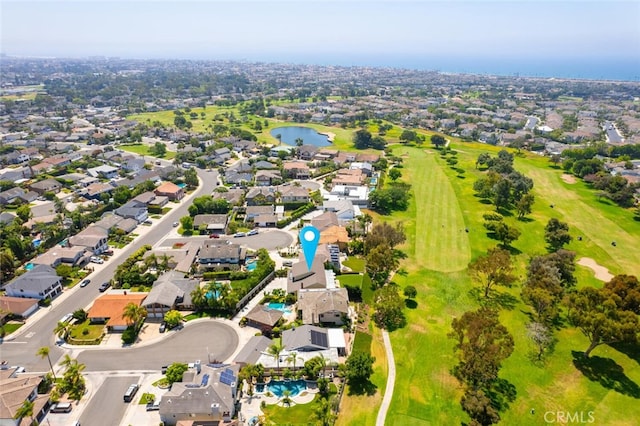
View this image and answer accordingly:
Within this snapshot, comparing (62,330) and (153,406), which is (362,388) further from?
(62,330)

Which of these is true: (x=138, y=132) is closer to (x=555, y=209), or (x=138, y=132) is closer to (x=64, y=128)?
(x=64, y=128)

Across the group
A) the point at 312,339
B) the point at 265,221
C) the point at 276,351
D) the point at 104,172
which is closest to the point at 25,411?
the point at 276,351

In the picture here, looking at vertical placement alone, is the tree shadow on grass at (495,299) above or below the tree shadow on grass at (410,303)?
above

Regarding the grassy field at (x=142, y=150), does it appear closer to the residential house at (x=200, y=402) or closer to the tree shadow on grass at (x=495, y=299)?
the residential house at (x=200, y=402)

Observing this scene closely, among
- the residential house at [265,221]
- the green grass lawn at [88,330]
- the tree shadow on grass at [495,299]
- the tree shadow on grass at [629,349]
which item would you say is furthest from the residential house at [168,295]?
the tree shadow on grass at [629,349]

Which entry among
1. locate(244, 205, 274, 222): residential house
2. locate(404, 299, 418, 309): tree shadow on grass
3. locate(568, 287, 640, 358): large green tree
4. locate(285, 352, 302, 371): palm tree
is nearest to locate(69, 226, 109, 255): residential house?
locate(244, 205, 274, 222): residential house

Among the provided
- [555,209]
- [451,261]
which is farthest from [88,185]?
[555,209]
